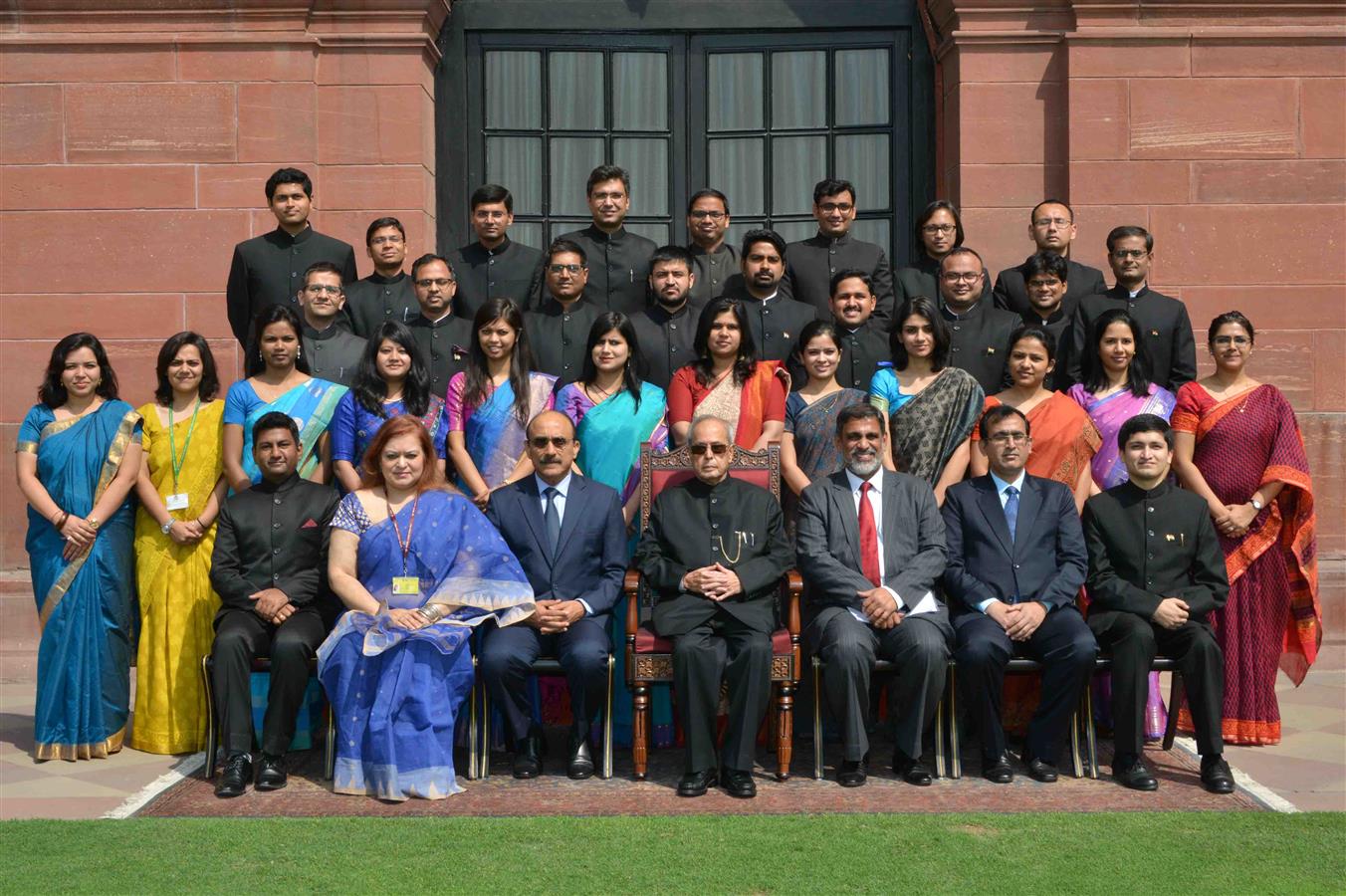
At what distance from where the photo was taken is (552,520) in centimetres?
647

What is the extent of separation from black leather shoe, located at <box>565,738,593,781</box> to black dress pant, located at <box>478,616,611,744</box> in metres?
0.03

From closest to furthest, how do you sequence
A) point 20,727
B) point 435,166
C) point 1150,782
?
point 1150,782
point 20,727
point 435,166

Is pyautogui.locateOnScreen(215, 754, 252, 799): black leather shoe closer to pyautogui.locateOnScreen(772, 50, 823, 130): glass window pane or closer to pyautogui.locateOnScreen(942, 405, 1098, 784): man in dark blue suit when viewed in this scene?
pyautogui.locateOnScreen(942, 405, 1098, 784): man in dark blue suit

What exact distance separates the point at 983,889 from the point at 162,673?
366 centimetres

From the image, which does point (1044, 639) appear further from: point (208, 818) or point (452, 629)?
point (208, 818)

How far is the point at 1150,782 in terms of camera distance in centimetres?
594

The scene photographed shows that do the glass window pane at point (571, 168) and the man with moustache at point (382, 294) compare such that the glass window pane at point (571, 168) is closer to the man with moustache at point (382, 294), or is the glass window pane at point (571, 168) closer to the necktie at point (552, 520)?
the man with moustache at point (382, 294)

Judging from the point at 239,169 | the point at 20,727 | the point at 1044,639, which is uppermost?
the point at 239,169

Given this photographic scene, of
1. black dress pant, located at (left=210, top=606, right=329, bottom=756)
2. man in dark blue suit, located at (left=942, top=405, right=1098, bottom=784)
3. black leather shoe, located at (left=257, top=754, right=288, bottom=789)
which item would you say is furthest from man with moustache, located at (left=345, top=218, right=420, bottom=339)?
man in dark blue suit, located at (left=942, top=405, right=1098, bottom=784)

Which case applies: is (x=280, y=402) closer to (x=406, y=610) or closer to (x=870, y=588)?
(x=406, y=610)

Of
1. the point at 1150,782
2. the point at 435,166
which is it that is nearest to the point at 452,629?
the point at 1150,782

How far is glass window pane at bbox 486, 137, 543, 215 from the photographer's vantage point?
9742 mm

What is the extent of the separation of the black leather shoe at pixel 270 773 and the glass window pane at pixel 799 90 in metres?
5.32

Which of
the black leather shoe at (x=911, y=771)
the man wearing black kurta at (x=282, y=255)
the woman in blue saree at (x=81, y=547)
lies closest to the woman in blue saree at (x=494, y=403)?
the man wearing black kurta at (x=282, y=255)
